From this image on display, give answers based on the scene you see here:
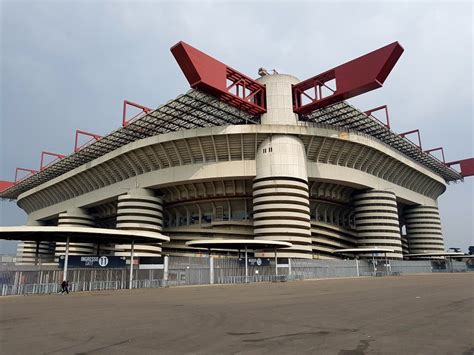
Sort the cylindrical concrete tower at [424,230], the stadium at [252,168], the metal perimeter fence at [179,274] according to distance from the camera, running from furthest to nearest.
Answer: the cylindrical concrete tower at [424,230]
the stadium at [252,168]
the metal perimeter fence at [179,274]

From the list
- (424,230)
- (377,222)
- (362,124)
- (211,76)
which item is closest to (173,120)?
(211,76)

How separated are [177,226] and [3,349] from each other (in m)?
52.3

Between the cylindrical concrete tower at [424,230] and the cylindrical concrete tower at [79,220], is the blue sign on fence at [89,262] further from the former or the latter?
the cylindrical concrete tower at [424,230]

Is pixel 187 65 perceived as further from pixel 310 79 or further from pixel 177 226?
pixel 177 226

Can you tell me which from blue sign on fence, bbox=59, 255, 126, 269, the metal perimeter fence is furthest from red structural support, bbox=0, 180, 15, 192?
blue sign on fence, bbox=59, 255, 126, 269

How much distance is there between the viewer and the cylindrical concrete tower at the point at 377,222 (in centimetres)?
5519

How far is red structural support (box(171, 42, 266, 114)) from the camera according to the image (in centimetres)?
3753

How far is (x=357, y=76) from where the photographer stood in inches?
1623

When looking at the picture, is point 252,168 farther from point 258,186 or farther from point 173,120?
point 173,120

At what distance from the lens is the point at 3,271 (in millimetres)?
22641

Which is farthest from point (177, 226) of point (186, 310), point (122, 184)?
point (186, 310)

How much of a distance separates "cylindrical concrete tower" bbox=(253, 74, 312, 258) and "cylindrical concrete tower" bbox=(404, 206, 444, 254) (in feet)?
118

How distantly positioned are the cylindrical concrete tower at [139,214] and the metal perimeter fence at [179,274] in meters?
16.4

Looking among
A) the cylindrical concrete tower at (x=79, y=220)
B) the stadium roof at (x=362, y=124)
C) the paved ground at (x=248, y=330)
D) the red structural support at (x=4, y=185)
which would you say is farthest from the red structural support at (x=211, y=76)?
the red structural support at (x=4, y=185)
